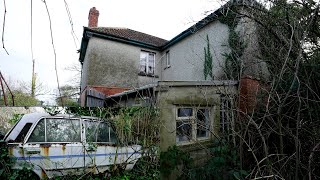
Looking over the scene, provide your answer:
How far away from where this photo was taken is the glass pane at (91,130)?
728 cm

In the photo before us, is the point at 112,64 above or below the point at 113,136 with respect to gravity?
above

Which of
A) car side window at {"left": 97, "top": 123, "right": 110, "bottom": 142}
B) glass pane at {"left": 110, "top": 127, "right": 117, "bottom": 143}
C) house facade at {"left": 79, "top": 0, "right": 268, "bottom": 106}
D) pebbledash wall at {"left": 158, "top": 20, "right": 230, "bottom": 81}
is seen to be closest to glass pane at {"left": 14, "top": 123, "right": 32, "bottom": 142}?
car side window at {"left": 97, "top": 123, "right": 110, "bottom": 142}

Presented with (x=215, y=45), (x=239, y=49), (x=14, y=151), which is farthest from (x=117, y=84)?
(x=14, y=151)

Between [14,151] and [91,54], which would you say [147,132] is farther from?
[91,54]

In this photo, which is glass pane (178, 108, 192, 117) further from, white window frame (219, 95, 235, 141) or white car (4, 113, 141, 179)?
white car (4, 113, 141, 179)

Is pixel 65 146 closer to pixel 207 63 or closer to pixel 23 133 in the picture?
pixel 23 133

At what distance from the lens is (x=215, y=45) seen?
14305 mm

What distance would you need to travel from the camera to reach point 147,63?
19.1m

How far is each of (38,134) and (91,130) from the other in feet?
4.56

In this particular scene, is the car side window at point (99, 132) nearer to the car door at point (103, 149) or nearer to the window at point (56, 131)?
the car door at point (103, 149)

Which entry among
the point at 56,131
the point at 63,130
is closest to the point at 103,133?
the point at 63,130

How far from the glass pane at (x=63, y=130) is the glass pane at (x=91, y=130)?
0.81ft

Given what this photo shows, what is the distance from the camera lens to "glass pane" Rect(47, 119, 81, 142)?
684 centimetres

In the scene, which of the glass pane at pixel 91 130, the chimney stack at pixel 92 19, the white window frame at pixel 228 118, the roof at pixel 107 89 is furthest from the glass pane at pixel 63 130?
the chimney stack at pixel 92 19
